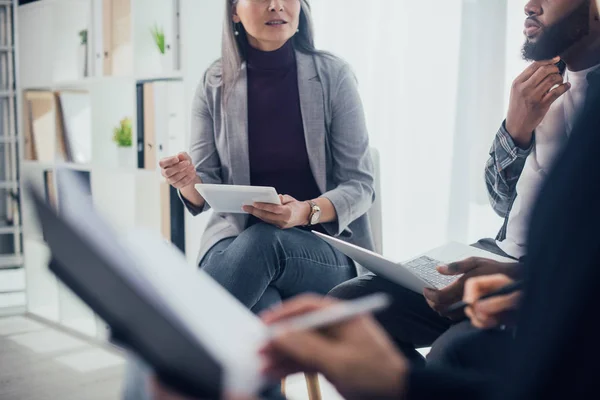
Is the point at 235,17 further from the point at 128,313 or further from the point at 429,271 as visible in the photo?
the point at 128,313

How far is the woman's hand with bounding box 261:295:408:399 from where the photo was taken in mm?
500

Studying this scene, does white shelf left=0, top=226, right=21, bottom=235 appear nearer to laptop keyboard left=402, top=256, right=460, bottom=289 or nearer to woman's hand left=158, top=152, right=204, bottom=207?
woman's hand left=158, top=152, right=204, bottom=207

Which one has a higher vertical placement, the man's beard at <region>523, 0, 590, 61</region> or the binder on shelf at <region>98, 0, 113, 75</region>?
the binder on shelf at <region>98, 0, 113, 75</region>

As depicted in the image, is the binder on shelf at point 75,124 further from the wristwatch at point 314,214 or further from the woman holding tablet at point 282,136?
the wristwatch at point 314,214

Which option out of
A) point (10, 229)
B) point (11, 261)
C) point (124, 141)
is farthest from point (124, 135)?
point (11, 261)

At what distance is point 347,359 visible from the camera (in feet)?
1.66

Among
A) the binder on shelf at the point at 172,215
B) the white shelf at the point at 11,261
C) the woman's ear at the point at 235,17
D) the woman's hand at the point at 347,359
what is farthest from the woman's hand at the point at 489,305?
the white shelf at the point at 11,261

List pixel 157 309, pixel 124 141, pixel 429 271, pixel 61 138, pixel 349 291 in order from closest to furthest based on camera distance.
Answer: pixel 157 309 → pixel 429 271 → pixel 349 291 → pixel 124 141 → pixel 61 138

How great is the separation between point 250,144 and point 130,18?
3.64ft

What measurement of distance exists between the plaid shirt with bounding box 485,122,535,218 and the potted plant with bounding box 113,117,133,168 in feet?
5.08

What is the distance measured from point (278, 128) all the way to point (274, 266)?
46cm

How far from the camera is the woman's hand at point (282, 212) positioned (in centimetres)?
144

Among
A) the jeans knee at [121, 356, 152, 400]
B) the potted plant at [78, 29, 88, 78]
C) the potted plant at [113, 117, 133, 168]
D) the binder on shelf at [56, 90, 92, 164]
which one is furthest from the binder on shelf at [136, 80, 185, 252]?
the jeans knee at [121, 356, 152, 400]

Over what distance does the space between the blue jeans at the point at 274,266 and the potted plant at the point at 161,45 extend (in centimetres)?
96
